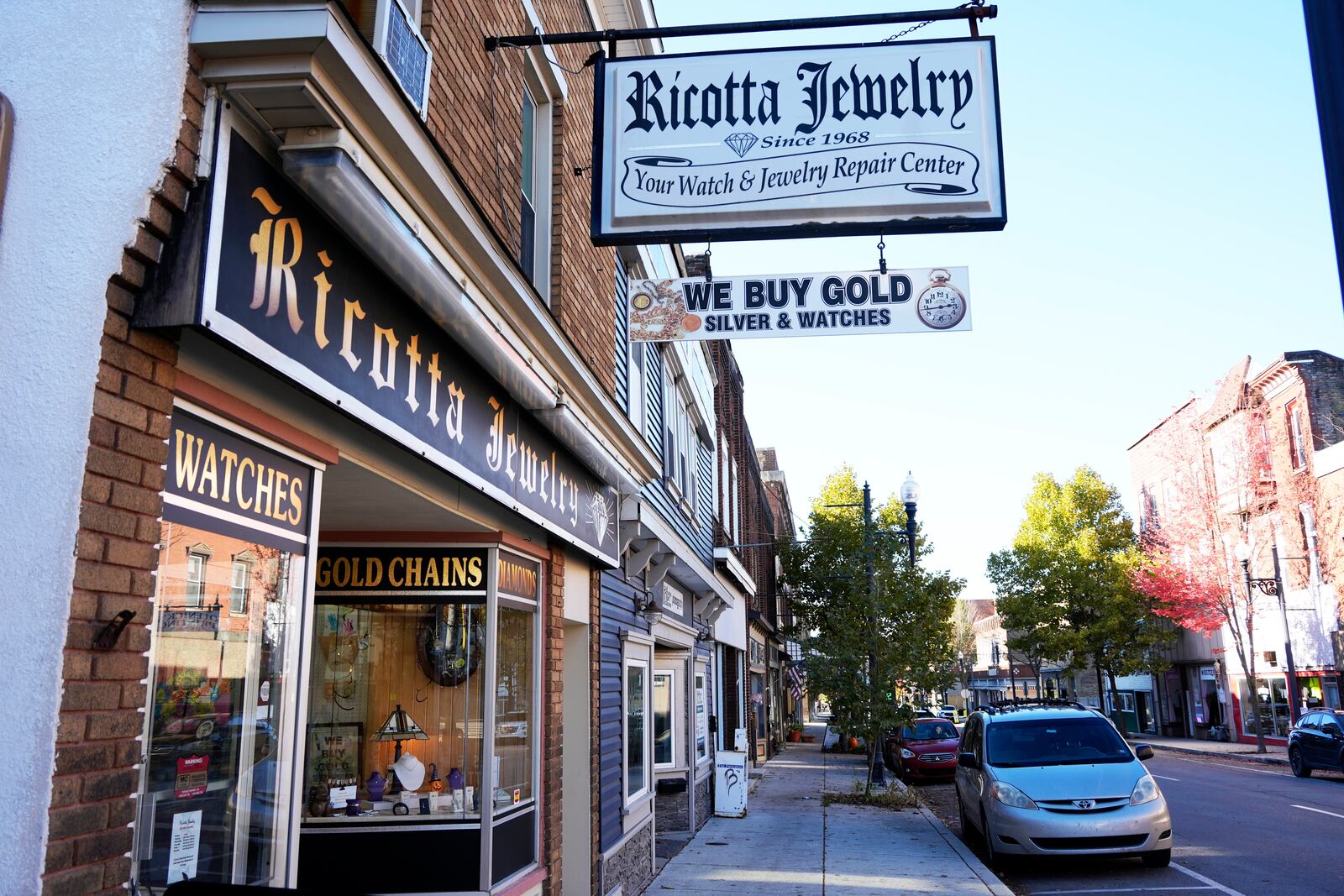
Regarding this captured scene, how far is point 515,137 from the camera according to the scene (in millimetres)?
6965

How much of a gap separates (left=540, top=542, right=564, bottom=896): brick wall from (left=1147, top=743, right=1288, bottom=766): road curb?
86.0ft

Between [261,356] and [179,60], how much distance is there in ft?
3.13

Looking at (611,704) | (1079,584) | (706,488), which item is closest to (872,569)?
(706,488)

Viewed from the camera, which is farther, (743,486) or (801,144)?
(743,486)

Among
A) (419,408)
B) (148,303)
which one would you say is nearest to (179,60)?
(148,303)

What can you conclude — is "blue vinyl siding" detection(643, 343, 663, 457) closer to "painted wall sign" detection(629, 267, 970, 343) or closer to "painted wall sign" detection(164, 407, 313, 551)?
"painted wall sign" detection(629, 267, 970, 343)

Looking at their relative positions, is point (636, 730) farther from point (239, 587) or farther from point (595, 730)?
point (239, 587)

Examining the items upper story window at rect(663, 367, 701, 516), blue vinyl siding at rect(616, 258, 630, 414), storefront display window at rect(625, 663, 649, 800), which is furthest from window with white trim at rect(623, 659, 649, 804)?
upper story window at rect(663, 367, 701, 516)

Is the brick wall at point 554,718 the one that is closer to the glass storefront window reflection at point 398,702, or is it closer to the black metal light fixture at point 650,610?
the glass storefront window reflection at point 398,702

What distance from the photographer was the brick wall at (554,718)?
779 cm

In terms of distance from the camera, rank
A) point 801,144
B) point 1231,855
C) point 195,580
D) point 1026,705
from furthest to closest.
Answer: point 1026,705 → point 1231,855 → point 801,144 → point 195,580

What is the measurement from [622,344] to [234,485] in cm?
715

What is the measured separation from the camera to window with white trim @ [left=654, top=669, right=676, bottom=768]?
550 inches

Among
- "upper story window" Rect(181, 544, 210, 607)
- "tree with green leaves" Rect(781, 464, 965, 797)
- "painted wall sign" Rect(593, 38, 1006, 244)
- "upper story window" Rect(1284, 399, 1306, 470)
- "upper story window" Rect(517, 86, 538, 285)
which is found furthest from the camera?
"upper story window" Rect(1284, 399, 1306, 470)
